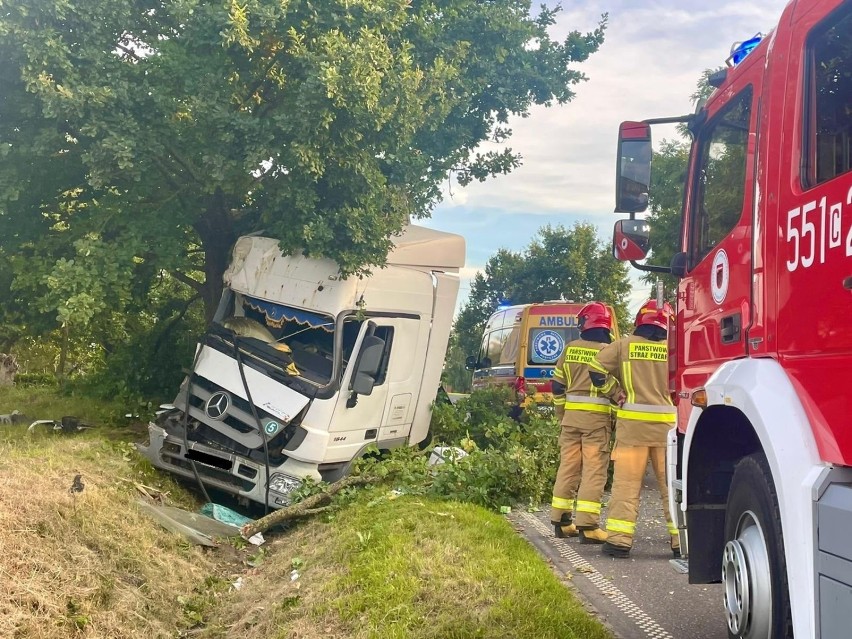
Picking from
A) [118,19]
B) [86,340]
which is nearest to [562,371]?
[118,19]

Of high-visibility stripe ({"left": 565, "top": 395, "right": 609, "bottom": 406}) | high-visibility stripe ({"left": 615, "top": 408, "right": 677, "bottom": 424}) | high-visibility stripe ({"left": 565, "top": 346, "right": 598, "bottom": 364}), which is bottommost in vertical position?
high-visibility stripe ({"left": 615, "top": 408, "right": 677, "bottom": 424})

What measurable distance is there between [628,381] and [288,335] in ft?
12.8

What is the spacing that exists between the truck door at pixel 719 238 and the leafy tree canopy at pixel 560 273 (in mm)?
26601

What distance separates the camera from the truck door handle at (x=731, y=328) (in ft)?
10.2

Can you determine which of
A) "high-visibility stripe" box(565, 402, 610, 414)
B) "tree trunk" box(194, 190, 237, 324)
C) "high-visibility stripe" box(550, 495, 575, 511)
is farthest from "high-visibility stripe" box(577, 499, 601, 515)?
"tree trunk" box(194, 190, 237, 324)

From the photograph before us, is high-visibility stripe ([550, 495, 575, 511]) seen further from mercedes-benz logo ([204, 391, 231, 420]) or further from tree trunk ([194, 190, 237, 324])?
tree trunk ([194, 190, 237, 324])

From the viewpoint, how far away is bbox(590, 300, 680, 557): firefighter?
5430 mm

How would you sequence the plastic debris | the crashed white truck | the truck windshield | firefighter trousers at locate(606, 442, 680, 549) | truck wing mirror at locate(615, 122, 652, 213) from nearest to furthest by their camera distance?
truck wing mirror at locate(615, 122, 652, 213), firefighter trousers at locate(606, 442, 680, 549), the plastic debris, the crashed white truck, the truck windshield

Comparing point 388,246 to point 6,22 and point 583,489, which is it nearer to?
point 583,489

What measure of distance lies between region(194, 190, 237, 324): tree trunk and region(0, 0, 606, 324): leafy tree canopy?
0.29 m

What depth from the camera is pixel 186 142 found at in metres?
8.65

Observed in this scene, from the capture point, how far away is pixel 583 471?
5.96m

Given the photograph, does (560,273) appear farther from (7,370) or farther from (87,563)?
(87,563)

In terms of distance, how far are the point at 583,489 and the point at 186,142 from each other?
5.74 meters
